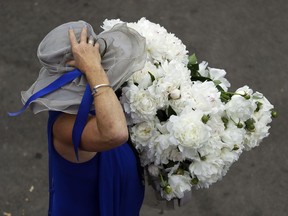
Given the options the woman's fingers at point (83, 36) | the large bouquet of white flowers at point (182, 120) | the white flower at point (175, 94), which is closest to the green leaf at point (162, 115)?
the large bouquet of white flowers at point (182, 120)

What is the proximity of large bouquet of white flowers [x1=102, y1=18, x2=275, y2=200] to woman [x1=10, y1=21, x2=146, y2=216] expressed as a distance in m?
0.10

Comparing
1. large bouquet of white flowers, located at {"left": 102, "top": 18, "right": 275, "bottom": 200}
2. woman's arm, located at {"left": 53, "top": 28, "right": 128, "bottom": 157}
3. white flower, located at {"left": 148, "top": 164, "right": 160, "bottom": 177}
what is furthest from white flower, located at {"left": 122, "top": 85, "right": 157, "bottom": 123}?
white flower, located at {"left": 148, "top": 164, "right": 160, "bottom": 177}

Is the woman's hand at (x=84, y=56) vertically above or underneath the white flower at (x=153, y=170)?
above

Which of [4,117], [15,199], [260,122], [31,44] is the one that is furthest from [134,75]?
[31,44]

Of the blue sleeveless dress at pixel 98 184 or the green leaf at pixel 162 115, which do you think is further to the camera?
the blue sleeveless dress at pixel 98 184

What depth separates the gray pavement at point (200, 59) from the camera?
4066 millimetres

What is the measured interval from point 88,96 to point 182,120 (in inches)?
15.5

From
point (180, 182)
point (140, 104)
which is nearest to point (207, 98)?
point (140, 104)

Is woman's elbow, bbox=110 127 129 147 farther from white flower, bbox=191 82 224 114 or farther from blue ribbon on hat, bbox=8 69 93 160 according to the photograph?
white flower, bbox=191 82 224 114

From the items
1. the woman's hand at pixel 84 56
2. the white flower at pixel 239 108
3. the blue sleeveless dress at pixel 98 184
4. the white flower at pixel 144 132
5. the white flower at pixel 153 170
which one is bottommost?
the blue sleeveless dress at pixel 98 184

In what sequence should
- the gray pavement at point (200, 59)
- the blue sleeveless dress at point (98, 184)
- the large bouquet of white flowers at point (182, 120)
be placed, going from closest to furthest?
the large bouquet of white flowers at point (182, 120), the blue sleeveless dress at point (98, 184), the gray pavement at point (200, 59)

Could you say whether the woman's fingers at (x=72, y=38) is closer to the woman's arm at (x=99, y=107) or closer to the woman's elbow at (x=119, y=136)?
the woman's arm at (x=99, y=107)

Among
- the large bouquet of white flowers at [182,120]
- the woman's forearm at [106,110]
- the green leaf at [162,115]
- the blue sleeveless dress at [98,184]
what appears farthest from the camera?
the blue sleeveless dress at [98,184]

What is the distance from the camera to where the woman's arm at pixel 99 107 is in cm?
198
